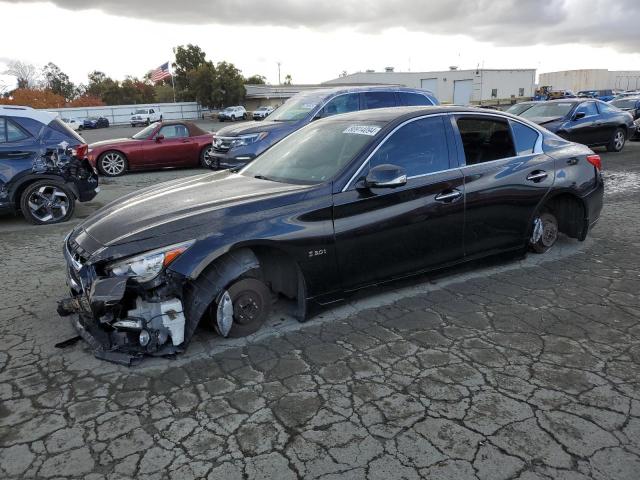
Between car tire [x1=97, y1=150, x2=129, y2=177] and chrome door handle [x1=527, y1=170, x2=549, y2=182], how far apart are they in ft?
36.4

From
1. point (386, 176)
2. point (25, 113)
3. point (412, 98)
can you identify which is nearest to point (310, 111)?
point (412, 98)

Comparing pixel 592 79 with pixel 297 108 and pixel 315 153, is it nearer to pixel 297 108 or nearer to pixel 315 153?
pixel 297 108

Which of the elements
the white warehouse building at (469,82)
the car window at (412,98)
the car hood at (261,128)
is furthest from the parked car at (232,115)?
the car window at (412,98)

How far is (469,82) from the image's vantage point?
200 feet

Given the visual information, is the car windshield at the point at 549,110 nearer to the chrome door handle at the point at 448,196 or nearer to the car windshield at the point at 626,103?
the chrome door handle at the point at 448,196

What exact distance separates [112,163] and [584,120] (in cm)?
1278

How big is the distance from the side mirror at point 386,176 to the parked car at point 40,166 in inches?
225

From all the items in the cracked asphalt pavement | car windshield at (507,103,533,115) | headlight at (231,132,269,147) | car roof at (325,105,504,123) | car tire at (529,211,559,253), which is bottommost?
the cracked asphalt pavement

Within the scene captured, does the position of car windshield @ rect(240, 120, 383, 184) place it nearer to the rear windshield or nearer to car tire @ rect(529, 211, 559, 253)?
car tire @ rect(529, 211, 559, 253)

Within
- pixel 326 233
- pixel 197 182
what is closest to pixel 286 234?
pixel 326 233

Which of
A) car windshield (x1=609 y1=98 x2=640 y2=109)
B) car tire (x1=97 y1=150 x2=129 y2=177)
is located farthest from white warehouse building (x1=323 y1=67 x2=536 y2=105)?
car tire (x1=97 y1=150 x2=129 y2=177)

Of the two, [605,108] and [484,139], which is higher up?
[484,139]

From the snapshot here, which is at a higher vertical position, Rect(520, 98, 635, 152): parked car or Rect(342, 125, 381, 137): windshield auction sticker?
Rect(342, 125, 381, 137): windshield auction sticker

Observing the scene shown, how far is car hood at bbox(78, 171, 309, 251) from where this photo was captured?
345 cm
